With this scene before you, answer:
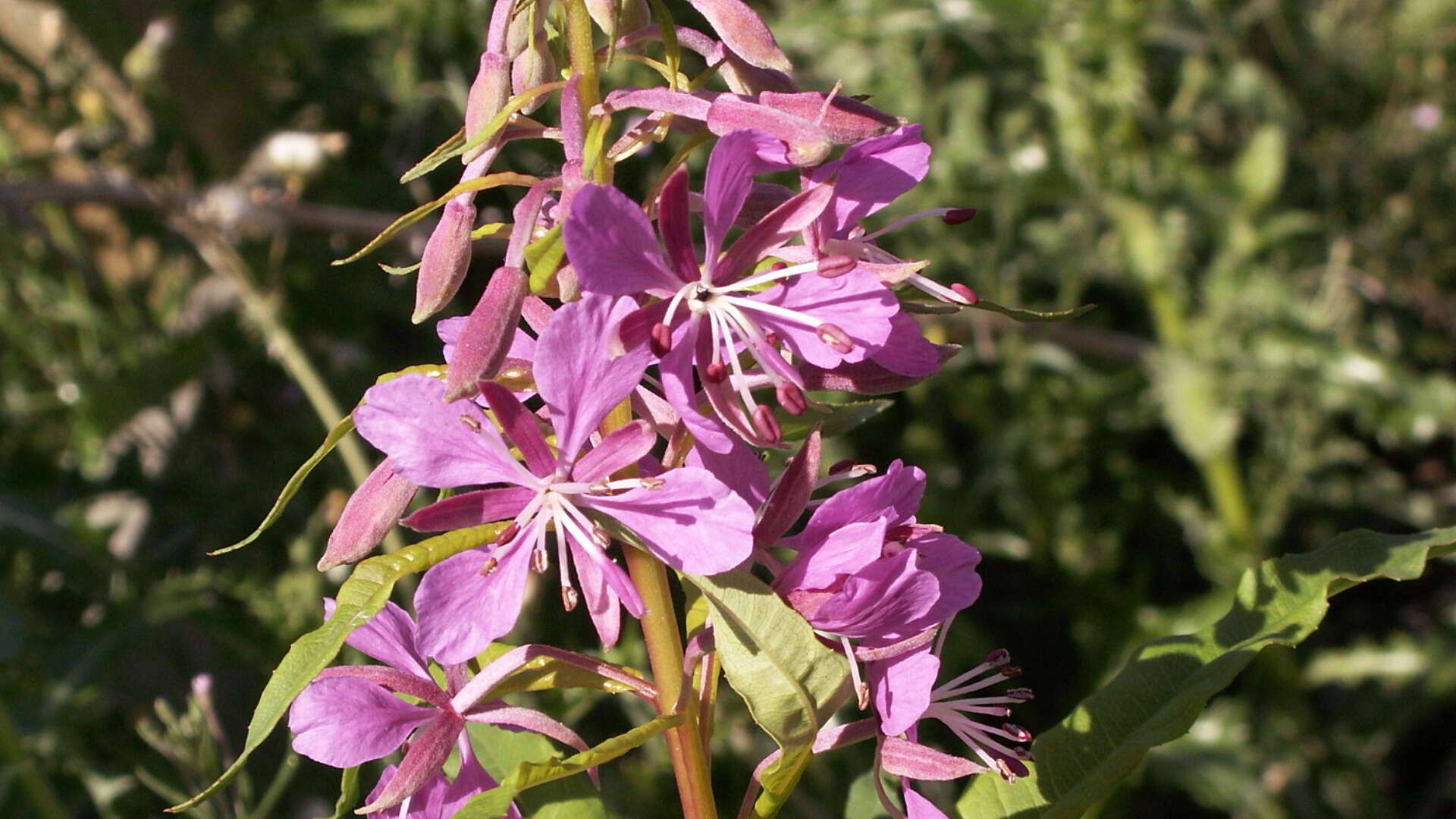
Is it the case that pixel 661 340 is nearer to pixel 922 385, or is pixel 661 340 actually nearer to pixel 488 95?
pixel 488 95

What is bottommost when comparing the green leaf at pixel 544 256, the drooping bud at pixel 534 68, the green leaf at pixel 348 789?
the green leaf at pixel 348 789

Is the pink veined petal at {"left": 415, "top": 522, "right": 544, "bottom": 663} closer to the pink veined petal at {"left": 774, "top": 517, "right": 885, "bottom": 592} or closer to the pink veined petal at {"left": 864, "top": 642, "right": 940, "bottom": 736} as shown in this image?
the pink veined petal at {"left": 774, "top": 517, "right": 885, "bottom": 592}

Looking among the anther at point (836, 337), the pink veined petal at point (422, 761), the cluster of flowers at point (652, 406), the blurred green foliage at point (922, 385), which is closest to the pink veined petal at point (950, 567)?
the cluster of flowers at point (652, 406)

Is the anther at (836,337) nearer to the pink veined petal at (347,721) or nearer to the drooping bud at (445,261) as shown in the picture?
the drooping bud at (445,261)

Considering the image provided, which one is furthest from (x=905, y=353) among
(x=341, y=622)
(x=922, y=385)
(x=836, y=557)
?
(x=922, y=385)

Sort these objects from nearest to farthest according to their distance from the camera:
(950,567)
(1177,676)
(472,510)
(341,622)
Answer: (341,622)
(472,510)
(950,567)
(1177,676)

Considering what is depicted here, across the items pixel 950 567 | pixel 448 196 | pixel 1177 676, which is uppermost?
pixel 448 196
